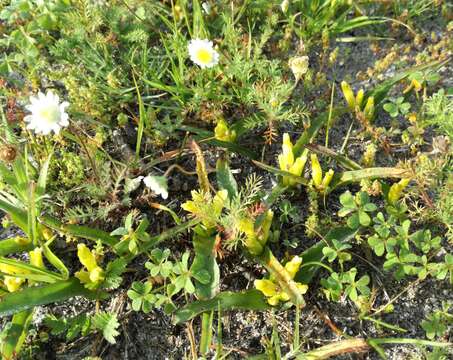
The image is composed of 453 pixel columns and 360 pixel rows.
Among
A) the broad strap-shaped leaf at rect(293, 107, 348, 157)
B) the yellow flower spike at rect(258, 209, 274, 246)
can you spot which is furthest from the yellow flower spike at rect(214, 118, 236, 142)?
the yellow flower spike at rect(258, 209, 274, 246)

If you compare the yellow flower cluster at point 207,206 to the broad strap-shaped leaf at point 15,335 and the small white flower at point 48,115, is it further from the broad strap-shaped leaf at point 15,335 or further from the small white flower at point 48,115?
the broad strap-shaped leaf at point 15,335

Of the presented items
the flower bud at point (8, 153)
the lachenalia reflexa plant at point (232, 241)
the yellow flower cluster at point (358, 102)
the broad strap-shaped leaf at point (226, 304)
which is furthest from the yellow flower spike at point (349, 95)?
the flower bud at point (8, 153)

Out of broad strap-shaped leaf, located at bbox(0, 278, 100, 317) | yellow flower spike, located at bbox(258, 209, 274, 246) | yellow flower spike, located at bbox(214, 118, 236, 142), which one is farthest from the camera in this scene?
yellow flower spike, located at bbox(214, 118, 236, 142)

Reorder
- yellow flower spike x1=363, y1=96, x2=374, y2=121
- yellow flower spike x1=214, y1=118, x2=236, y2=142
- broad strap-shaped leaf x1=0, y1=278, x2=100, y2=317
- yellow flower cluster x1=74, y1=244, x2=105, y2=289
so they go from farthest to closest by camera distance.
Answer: yellow flower spike x1=363, y1=96, x2=374, y2=121, yellow flower spike x1=214, y1=118, x2=236, y2=142, yellow flower cluster x1=74, y1=244, x2=105, y2=289, broad strap-shaped leaf x1=0, y1=278, x2=100, y2=317

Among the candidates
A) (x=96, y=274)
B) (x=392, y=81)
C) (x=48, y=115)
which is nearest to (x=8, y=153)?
(x=48, y=115)

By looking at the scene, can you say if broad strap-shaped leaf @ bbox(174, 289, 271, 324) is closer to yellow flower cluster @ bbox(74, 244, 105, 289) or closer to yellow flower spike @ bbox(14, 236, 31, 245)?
yellow flower cluster @ bbox(74, 244, 105, 289)

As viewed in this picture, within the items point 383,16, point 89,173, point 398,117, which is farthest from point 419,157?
point 89,173

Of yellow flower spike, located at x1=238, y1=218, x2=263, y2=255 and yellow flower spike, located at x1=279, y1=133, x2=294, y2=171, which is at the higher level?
yellow flower spike, located at x1=279, y1=133, x2=294, y2=171
